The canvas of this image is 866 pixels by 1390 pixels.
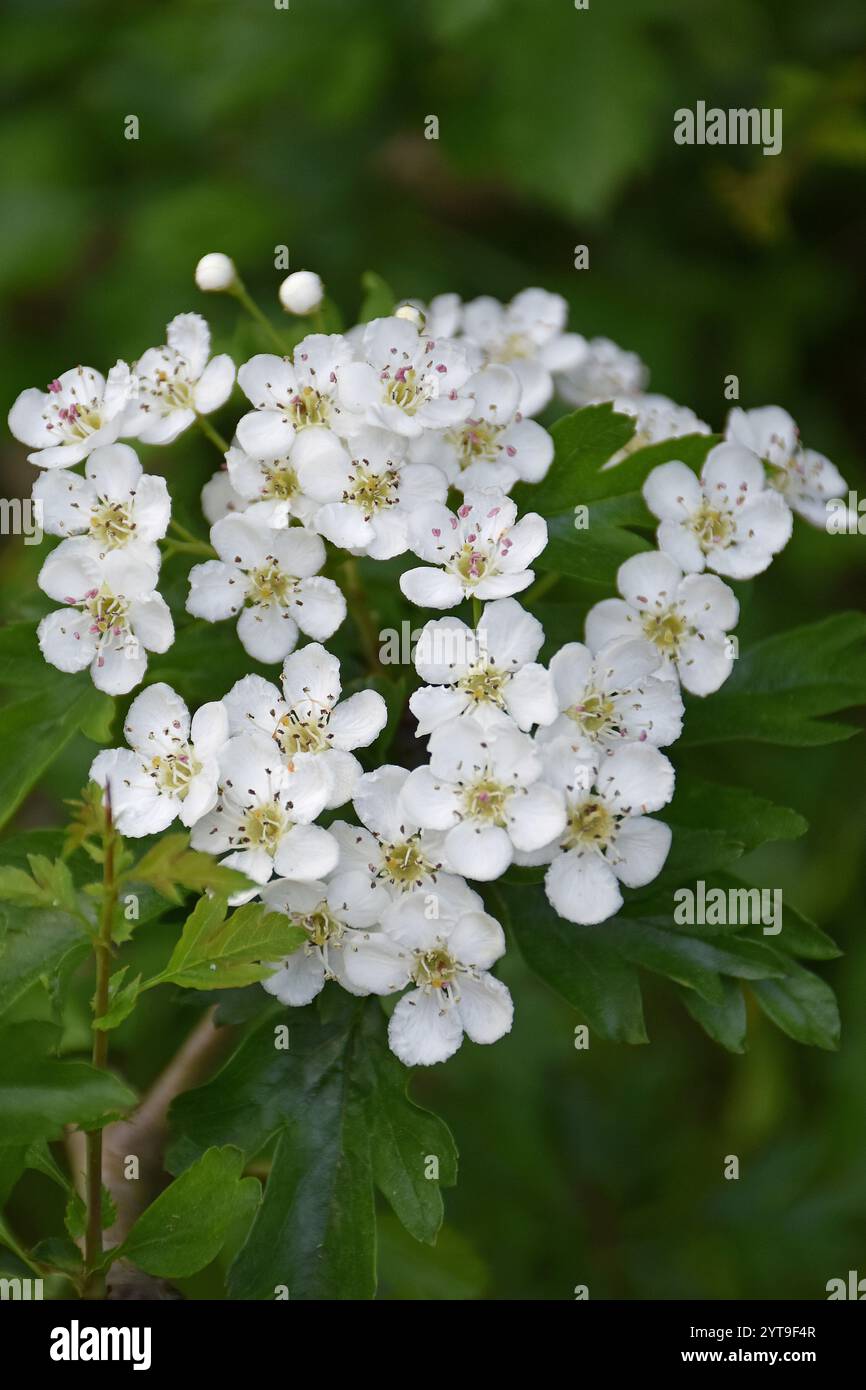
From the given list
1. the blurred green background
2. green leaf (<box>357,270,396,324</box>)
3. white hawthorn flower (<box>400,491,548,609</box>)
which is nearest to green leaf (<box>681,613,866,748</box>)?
white hawthorn flower (<box>400,491,548,609</box>)

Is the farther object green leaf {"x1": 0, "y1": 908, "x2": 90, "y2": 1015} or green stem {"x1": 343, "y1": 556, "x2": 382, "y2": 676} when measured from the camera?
green stem {"x1": 343, "y1": 556, "x2": 382, "y2": 676}

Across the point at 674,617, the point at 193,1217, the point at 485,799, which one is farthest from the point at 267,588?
the point at 193,1217

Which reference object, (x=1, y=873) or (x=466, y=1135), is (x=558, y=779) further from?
(x=466, y=1135)

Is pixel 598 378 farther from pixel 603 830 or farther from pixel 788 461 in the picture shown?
pixel 603 830

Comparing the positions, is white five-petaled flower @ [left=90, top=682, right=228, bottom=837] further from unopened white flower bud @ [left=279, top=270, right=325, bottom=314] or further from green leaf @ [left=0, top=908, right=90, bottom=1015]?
unopened white flower bud @ [left=279, top=270, right=325, bottom=314]

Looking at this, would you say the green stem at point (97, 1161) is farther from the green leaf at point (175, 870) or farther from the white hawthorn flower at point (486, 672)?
the white hawthorn flower at point (486, 672)

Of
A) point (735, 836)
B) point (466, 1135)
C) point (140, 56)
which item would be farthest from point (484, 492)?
point (140, 56)
